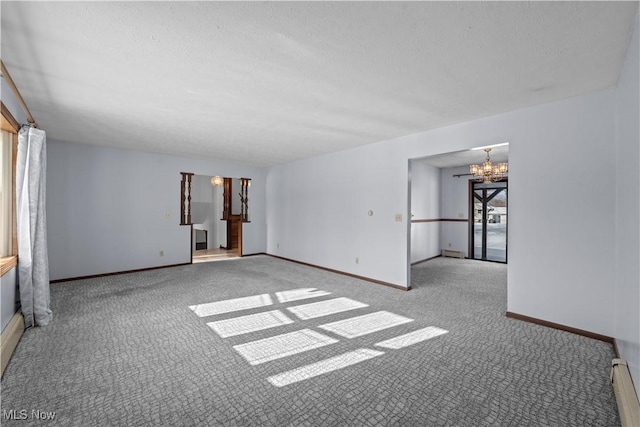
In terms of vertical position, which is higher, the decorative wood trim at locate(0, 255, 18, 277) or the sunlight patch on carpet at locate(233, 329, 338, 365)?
the decorative wood trim at locate(0, 255, 18, 277)

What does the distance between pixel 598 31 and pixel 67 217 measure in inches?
281

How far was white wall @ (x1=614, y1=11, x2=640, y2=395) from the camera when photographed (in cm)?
190

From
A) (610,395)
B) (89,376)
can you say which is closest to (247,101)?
(89,376)

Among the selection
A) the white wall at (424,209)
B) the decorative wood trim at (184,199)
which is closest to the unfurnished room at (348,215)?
the decorative wood trim at (184,199)

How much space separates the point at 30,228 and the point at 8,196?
19.0 inches

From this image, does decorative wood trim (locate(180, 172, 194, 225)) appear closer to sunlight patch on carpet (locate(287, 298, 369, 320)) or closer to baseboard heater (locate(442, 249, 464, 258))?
sunlight patch on carpet (locate(287, 298, 369, 320))

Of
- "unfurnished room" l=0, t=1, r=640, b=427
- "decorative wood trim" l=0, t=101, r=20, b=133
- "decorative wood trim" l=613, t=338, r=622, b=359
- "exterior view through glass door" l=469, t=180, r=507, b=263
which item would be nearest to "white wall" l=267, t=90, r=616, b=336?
"unfurnished room" l=0, t=1, r=640, b=427

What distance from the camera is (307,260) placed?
6586 mm

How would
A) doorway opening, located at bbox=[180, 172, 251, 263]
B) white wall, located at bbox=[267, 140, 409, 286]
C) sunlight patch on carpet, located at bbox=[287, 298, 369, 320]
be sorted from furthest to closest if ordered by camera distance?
doorway opening, located at bbox=[180, 172, 251, 263]
white wall, located at bbox=[267, 140, 409, 286]
sunlight patch on carpet, located at bbox=[287, 298, 369, 320]

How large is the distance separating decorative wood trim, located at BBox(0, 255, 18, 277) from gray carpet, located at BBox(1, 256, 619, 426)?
684 mm

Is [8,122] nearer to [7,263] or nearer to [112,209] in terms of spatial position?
[7,263]

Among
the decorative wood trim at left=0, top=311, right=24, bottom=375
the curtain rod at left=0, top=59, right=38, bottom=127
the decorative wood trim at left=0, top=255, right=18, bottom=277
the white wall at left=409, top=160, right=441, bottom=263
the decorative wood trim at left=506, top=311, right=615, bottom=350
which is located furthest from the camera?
the white wall at left=409, top=160, right=441, bottom=263

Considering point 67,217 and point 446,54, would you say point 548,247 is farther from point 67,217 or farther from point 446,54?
point 67,217

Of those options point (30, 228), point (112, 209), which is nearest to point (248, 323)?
point (30, 228)
